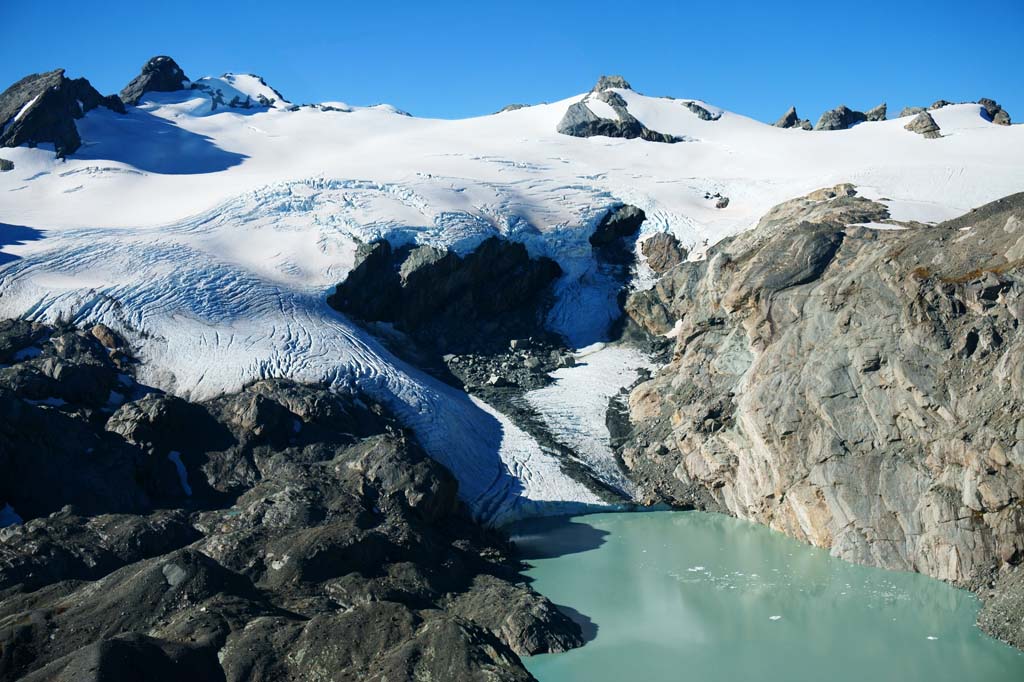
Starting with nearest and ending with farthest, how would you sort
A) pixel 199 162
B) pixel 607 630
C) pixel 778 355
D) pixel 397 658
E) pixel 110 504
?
pixel 397 658 → pixel 607 630 → pixel 110 504 → pixel 778 355 → pixel 199 162

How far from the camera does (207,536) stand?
18797mm

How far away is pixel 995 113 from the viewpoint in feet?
169

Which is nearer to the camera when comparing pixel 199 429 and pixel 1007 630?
pixel 1007 630

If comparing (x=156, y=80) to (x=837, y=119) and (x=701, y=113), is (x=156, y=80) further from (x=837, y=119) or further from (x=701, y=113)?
(x=837, y=119)

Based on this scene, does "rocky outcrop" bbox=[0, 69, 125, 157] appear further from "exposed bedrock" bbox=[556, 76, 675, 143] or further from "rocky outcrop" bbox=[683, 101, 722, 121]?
"rocky outcrop" bbox=[683, 101, 722, 121]

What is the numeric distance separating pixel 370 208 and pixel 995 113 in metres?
36.3

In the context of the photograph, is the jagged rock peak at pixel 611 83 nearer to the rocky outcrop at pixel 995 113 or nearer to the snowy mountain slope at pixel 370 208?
the snowy mountain slope at pixel 370 208

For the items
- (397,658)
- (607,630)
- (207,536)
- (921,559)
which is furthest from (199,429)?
(921,559)

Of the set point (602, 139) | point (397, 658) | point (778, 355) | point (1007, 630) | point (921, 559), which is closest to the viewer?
point (397, 658)

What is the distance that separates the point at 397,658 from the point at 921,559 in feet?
37.4

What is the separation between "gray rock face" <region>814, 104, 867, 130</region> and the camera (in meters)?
53.3

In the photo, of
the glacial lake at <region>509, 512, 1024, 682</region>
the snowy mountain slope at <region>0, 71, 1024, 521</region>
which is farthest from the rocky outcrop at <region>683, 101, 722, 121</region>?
the glacial lake at <region>509, 512, 1024, 682</region>

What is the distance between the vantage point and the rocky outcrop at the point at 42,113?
41.7 m

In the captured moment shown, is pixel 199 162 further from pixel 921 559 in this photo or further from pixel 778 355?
pixel 921 559
